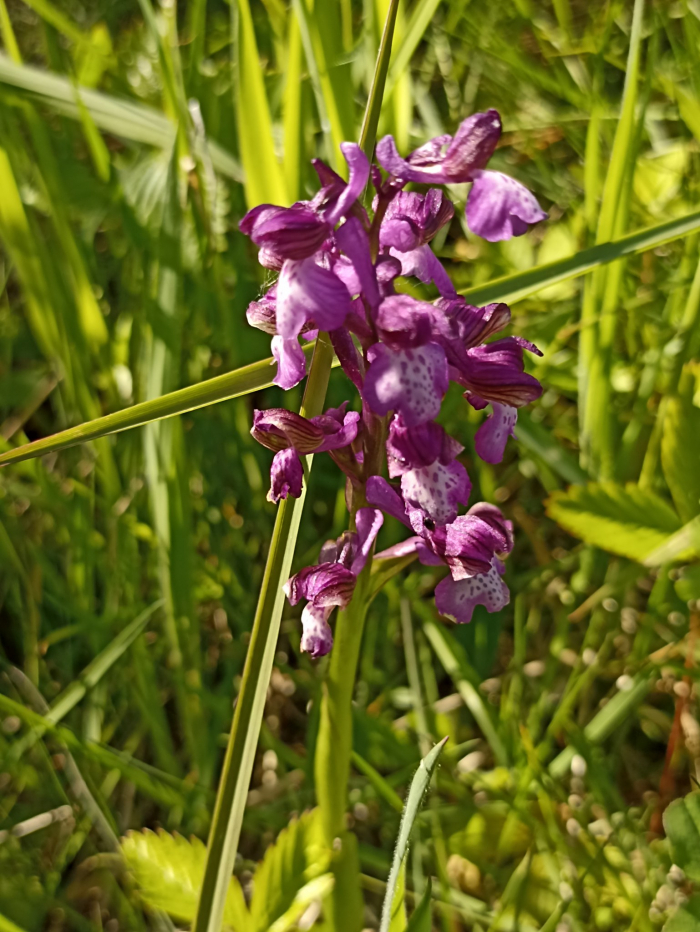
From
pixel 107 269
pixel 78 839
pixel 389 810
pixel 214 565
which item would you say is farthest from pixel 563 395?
pixel 78 839

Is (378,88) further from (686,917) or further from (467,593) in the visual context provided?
(686,917)

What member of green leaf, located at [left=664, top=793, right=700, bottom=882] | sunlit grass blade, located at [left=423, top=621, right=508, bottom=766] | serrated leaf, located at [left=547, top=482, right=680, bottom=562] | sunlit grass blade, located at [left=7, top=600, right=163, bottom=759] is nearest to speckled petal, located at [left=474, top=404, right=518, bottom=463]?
serrated leaf, located at [left=547, top=482, right=680, bottom=562]

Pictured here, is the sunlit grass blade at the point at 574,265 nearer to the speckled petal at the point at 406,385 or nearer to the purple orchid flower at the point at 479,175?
Answer: the purple orchid flower at the point at 479,175

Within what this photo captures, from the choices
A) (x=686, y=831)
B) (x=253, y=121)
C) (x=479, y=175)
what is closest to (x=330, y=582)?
(x=479, y=175)

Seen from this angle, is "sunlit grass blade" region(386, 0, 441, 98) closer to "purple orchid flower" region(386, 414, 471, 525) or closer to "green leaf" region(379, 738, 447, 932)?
"purple orchid flower" region(386, 414, 471, 525)

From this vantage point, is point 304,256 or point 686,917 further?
point 686,917

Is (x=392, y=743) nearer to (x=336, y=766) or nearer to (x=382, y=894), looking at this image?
(x=382, y=894)
